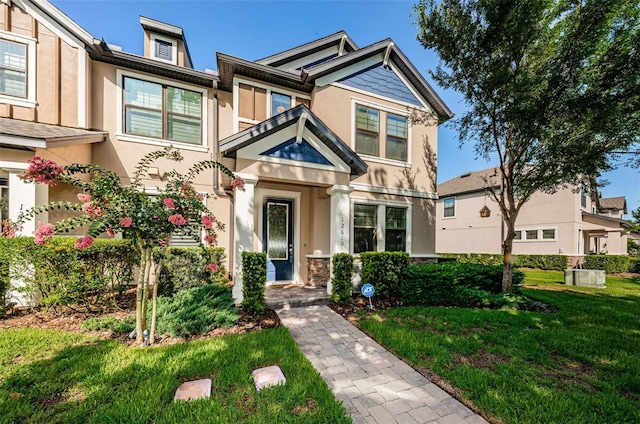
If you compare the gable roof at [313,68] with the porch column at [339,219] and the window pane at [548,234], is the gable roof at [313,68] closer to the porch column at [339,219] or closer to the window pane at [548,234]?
the porch column at [339,219]

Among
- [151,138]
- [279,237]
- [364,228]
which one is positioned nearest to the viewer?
[151,138]

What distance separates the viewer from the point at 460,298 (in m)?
7.03

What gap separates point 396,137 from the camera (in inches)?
371

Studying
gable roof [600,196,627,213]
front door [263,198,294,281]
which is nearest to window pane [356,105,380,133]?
front door [263,198,294,281]

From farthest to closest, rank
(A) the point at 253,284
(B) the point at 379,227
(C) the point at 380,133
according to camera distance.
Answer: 1. (C) the point at 380,133
2. (B) the point at 379,227
3. (A) the point at 253,284

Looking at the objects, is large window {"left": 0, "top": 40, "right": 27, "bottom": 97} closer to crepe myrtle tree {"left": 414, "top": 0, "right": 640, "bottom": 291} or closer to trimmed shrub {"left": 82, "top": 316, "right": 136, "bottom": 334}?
trimmed shrub {"left": 82, "top": 316, "right": 136, "bottom": 334}

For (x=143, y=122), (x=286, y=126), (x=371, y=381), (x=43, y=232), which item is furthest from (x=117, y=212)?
(x=143, y=122)

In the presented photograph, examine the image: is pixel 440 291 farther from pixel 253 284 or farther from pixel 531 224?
pixel 531 224

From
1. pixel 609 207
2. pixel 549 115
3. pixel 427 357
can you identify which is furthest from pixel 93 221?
pixel 609 207

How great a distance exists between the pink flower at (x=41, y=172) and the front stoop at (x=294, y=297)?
4.44 metres

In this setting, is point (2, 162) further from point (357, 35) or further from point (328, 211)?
point (357, 35)

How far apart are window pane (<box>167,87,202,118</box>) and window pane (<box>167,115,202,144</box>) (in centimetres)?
20

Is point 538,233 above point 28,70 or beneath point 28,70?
beneath

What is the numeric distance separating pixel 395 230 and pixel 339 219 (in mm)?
3082
